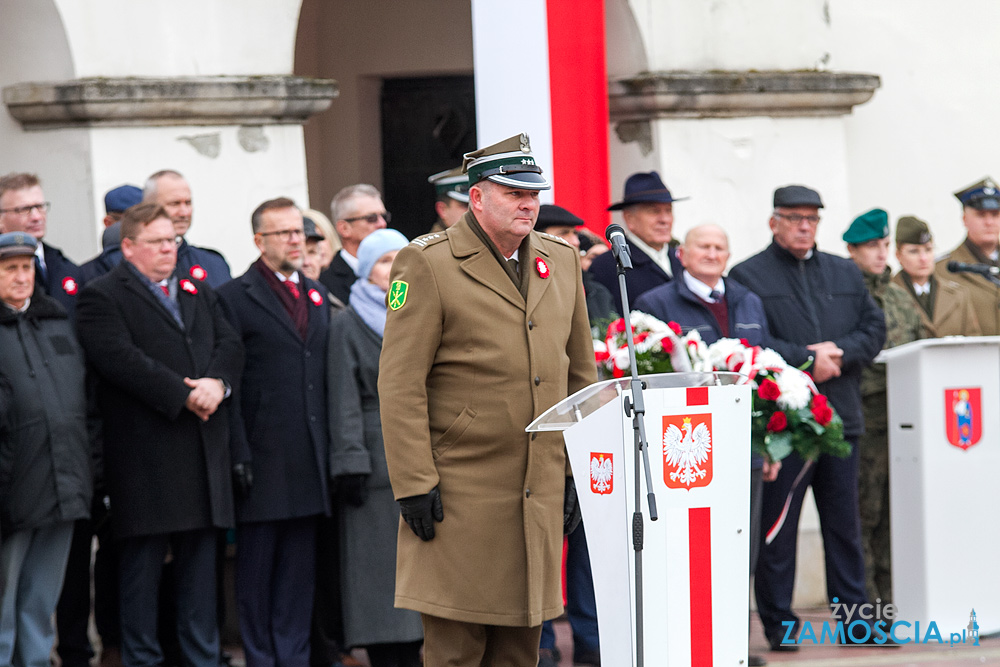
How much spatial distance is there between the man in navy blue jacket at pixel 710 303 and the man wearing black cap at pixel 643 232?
550mm

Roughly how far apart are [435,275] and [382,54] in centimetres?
666

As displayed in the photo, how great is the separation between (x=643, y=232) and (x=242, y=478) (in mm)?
2492

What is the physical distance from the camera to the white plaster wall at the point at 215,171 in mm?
8016

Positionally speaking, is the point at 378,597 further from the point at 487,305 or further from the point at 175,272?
the point at 487,305

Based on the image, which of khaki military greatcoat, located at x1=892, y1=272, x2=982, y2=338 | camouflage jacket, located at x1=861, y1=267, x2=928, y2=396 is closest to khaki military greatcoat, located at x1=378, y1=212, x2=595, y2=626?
camouflage jacket, located at x1=861, y1=267, x2=928, y2=396

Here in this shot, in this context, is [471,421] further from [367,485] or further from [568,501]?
[367,485]

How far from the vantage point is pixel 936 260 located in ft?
29.5

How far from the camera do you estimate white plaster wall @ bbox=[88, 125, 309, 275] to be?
802cm

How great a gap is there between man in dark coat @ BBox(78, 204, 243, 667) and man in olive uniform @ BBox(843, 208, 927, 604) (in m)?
3.36

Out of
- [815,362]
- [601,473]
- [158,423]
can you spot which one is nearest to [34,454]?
[158,423]

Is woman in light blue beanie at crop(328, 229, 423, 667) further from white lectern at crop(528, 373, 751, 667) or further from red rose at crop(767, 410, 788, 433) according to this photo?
white lectern at crop(528, 373, 751, 667)

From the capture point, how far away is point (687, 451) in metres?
4.43

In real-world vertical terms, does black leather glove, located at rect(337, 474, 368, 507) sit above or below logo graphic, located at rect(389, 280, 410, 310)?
below

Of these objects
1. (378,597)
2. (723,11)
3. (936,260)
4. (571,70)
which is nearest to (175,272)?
(378,597)
